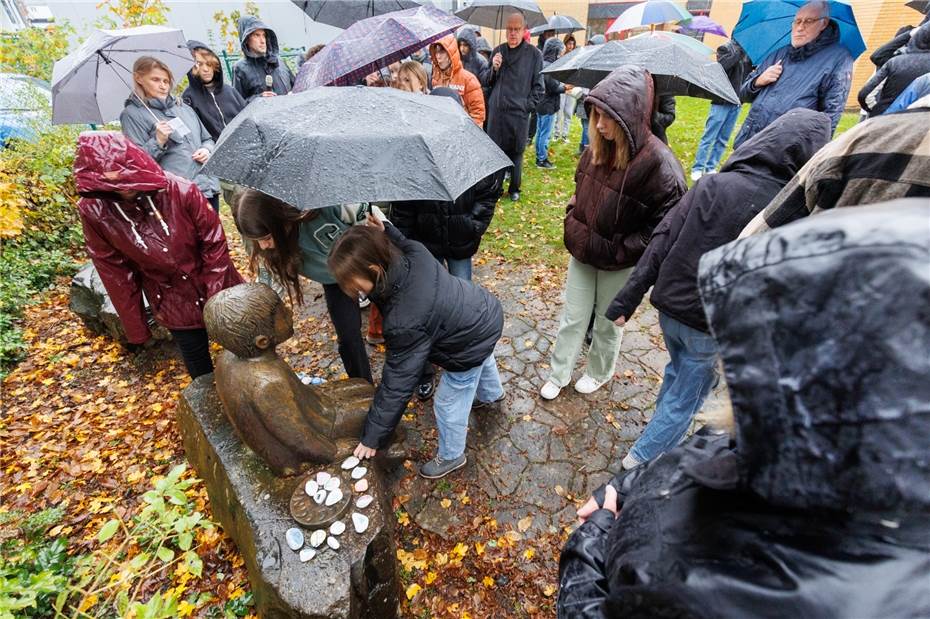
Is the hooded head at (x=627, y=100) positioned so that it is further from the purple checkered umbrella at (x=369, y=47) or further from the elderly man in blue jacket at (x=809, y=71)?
the elderly man in blue jacket at (x=809, y=71)

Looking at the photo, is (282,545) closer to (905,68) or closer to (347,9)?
(347,9)

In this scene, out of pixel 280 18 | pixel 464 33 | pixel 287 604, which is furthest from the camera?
pixel 280 18

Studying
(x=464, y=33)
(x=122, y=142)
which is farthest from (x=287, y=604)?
(x=464, y=33)

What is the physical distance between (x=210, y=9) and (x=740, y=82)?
1691 centimetres

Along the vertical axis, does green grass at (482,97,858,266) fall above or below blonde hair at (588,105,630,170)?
below

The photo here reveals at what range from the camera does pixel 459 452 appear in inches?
119

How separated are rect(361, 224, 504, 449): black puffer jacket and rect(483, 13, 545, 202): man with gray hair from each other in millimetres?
4550

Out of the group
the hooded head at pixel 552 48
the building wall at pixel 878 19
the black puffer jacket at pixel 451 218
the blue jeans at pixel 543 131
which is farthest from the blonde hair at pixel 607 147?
the building wall at pixel 878 19

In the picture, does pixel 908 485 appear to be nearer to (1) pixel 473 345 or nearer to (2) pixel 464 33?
(1) pixel 473 345

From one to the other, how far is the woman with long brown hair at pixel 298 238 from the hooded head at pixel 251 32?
3954 mm

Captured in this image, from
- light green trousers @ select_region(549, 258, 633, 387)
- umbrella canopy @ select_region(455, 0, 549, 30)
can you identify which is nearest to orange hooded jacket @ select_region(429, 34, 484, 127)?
umbrella canopy @ select_region(455, 0, 549, 30)

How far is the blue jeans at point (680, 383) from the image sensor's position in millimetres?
2355

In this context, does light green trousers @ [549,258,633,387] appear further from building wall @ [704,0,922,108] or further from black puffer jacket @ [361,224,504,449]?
building wall @ [704,0,922,108]

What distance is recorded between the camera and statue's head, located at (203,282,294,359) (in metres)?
2.18
